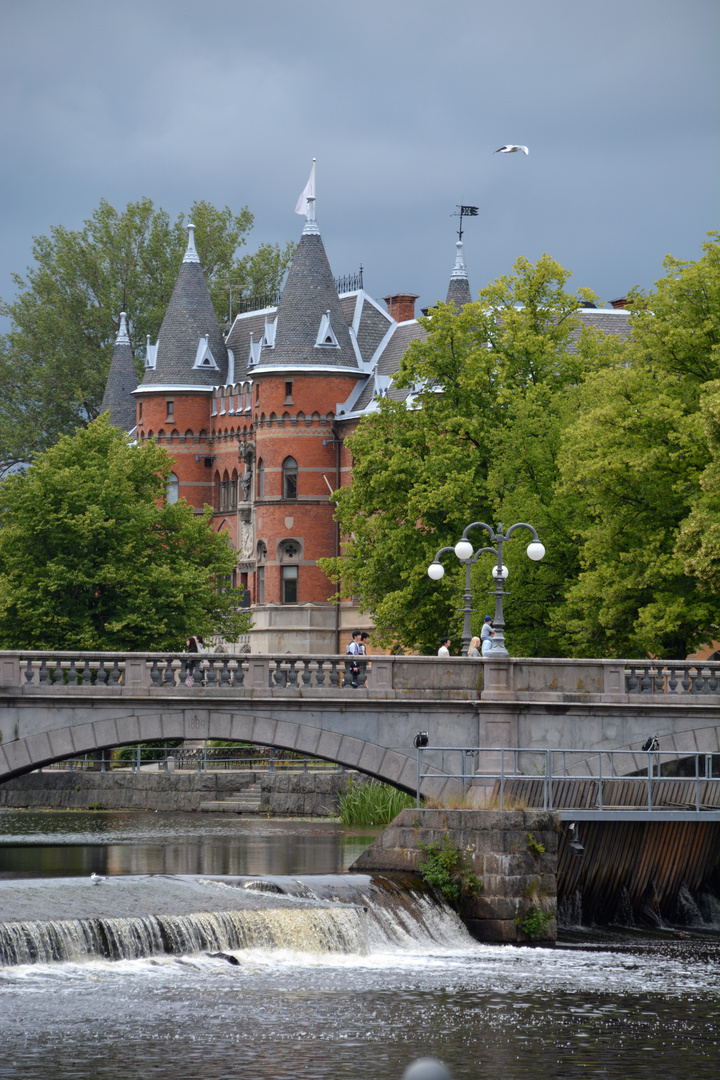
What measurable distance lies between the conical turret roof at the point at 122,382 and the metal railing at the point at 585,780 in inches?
1991

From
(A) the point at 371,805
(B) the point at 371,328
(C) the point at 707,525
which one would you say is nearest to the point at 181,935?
(C) the point at 707,525

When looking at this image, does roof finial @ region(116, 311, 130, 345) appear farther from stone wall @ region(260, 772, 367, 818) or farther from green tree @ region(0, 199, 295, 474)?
stone wall @ region(260, 772, 367, 818)

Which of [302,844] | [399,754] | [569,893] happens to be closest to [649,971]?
[569,893]

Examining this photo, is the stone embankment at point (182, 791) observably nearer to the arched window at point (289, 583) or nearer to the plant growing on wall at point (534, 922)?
the arched window at point (289, 583)

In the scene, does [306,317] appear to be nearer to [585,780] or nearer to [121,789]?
[121,789]

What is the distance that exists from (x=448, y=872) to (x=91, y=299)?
62.7 meters

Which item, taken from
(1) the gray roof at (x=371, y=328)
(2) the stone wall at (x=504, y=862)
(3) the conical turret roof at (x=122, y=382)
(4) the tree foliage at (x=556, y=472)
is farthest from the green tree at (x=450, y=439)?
(3) the conical turret roof at (x=122, y=382)

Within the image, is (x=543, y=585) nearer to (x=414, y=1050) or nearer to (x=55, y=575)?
(x=55, y=575)

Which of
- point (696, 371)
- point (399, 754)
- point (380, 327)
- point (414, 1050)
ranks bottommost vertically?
point (414, 1050)

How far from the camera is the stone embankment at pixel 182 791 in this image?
48.6 m

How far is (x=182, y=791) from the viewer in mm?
50375

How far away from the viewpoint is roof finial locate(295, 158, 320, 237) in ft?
232

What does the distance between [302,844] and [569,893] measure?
449 inches

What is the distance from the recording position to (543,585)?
42.6 meters
